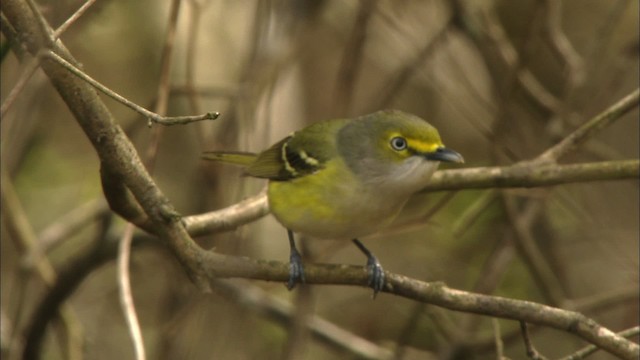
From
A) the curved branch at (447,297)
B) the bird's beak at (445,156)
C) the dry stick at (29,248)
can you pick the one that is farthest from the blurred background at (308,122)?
the curved branch at (447,297)

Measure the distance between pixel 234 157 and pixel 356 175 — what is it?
680mm

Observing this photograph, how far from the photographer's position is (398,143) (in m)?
3.57

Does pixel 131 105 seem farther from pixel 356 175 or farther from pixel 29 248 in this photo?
pixel 29 248

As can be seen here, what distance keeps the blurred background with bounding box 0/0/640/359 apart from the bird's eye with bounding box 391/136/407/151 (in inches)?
19.4

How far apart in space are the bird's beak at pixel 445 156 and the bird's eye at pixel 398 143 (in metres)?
0.16

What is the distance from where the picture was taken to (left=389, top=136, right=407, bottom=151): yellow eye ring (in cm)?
354

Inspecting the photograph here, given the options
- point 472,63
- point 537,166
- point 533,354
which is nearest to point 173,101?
point 472,63

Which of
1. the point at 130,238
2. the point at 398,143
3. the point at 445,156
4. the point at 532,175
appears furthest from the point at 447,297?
→ the point at 130,238

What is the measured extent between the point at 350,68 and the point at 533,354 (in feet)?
7.17

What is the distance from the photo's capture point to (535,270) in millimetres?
4555

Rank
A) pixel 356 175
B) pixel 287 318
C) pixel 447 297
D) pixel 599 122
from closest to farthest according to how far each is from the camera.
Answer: pixel 447 297 < pixel 599 122 < pixel 356 175 < pixel 287 318

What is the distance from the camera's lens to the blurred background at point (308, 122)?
14.9ft

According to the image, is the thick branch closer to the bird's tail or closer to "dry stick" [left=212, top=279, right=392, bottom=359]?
the bird's tail

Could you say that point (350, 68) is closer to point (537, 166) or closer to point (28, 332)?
point (537, 166)
